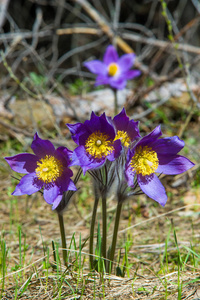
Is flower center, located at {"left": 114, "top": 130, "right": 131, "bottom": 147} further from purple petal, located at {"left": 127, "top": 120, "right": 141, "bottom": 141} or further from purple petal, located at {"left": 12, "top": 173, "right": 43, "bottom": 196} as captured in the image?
purple petal, located at {"left": 12, "top": 173, "right": 43, "bottom": 196}

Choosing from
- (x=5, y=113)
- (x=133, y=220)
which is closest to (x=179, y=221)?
(x=133, y=220)

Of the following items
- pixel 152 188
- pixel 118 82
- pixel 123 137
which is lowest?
pixel 152 188

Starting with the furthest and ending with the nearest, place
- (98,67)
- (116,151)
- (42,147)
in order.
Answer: (98,67) < (42,147) < (116,151)

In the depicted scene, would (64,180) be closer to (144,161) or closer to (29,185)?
(29,185)

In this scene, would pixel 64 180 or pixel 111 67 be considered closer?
pixel 64 180

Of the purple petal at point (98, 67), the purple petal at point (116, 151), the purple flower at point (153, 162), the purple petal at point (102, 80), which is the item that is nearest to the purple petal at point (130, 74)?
the purple petal at point (102, 80)

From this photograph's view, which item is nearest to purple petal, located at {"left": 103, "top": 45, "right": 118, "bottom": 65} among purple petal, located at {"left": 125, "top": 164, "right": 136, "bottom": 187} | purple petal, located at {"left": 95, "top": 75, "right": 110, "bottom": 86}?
purple petal, located at {"left": 95, "top": 75, "right": 110, "bottom": 86}

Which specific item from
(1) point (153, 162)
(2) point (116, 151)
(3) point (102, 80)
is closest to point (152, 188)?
(1) point (153, 162)

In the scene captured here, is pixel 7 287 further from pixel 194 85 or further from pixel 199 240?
pixel 194 85
